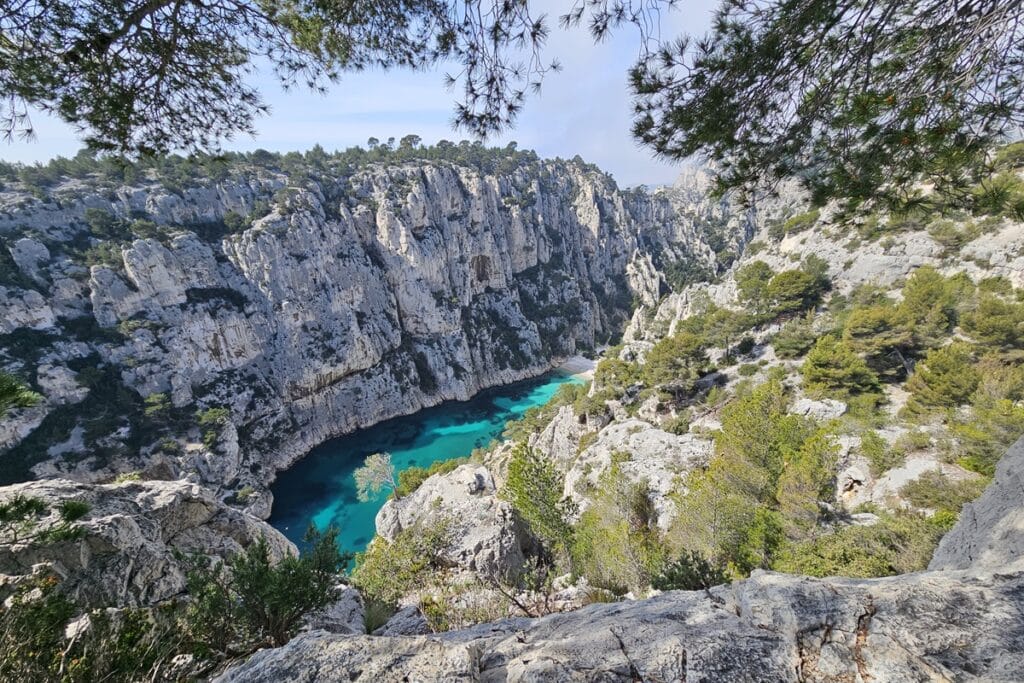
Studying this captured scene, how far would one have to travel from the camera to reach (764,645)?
2.13 meters

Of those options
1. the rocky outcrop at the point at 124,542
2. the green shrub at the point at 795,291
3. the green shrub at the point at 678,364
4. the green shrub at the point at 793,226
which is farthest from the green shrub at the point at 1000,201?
the green shrub at the point at 793,226

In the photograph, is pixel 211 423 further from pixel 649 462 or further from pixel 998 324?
pixel 998 324

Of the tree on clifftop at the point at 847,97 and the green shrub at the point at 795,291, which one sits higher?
the tree on clifftop at the point at 847,97

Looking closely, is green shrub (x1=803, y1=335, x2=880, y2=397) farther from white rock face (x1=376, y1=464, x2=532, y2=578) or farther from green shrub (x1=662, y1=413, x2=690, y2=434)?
white rock face (x1=376, y1=464, x2=532, y2=578)

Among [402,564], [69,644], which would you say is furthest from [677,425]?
[69,644]

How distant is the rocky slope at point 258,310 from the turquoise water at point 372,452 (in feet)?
4.85

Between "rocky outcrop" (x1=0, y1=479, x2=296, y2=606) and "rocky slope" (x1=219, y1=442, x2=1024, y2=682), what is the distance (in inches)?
102

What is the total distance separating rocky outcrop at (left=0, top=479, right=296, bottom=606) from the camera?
4172 millimetres

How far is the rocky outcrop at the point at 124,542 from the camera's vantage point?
13.7 ft

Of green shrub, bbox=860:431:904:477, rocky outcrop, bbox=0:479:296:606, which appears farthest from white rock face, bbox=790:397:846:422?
rocky outcrop, bbox=0:479:296:606

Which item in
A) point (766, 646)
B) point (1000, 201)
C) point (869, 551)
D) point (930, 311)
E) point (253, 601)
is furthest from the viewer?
point (930, 311)

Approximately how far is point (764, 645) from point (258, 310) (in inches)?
1485

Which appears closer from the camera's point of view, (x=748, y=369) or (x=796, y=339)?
(x=796, y=339)

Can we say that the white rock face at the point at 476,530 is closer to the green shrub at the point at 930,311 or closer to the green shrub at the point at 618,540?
the green shrub at the point at 618,540
